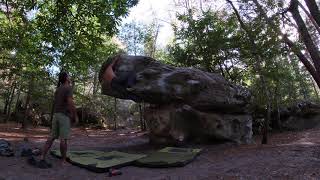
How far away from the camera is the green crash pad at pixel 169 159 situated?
7.82 metres

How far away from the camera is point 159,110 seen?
35.6 feet

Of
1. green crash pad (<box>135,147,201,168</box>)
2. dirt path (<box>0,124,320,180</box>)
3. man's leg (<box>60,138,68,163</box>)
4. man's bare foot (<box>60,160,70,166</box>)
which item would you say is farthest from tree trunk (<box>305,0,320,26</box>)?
man's bare foot (<box>60,160,70,166</box>)

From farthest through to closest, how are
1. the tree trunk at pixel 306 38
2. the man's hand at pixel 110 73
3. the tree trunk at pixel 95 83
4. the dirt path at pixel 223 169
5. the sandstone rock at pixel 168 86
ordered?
the tree trunk at pixel 95 83 < the tree trunk at pixel 306 38 < the man's hand at pixel 110 73 < the sandstone rock at pixel 168 86 < the dirt path at pixel 223 169

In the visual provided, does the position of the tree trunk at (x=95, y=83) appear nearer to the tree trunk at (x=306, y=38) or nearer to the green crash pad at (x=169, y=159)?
the tree trunk at (x=306, y=38)

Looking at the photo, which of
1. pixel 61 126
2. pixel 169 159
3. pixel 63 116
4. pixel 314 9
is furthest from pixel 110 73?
pixel 314 9

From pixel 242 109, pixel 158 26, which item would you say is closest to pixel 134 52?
pixel 158 26

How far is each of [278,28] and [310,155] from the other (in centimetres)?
488

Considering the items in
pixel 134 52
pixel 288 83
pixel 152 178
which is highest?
pixel 134 52

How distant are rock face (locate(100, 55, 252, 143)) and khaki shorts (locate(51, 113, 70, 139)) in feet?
7.69

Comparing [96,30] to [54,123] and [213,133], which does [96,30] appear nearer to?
[54,123]

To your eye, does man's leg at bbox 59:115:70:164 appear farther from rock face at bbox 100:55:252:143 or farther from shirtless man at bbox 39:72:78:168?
rock face at bbox 100:55:252:143

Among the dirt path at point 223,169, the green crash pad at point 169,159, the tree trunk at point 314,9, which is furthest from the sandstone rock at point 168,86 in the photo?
the tree trunk at point 314,9

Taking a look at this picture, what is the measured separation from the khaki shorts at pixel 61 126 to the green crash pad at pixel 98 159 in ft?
2.13

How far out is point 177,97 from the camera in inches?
407
